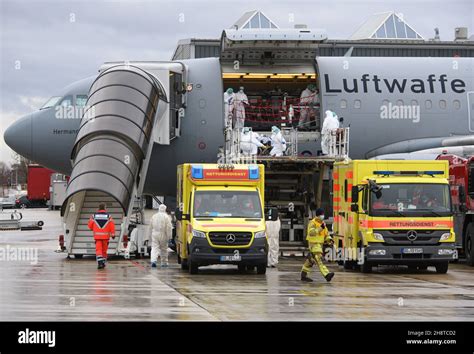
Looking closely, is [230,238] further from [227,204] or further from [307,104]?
[307,104]

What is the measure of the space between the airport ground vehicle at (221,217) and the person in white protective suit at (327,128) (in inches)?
198

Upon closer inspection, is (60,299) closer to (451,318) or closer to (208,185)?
(451,318)

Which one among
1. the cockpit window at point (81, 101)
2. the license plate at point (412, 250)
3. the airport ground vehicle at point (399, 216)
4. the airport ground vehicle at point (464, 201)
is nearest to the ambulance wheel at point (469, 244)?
the airport ground vehicle at point (464, 201)

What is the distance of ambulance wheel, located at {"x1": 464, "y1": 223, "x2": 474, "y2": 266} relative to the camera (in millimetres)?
28031

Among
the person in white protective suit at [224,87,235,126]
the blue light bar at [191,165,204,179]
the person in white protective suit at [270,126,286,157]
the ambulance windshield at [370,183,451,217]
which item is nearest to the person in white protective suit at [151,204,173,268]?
the blue light bar at [191,165,204,179]

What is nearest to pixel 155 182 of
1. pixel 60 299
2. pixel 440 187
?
pixel 440 187

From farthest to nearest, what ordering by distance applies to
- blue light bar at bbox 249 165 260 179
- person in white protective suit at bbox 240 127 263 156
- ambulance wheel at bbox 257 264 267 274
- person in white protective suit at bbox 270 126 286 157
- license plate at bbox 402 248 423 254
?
person in white protective suit at bbox 270 126 286 157 < person in white protective suit at bbox 240 127 263 156 < blue light bar at bbox 249 165 260 179 < license plate at bbox 402 248 423 254 < ambulance wheel at bbox 257 264 267 274

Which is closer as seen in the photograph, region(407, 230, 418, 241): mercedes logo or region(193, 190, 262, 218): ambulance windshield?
region(407, 230, 418, 241): mercedes logo

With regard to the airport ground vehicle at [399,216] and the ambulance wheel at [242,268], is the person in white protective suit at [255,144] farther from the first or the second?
the ambulance wheel at [242,268]

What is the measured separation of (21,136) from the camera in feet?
108

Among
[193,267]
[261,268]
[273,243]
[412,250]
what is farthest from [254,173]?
[412,250]

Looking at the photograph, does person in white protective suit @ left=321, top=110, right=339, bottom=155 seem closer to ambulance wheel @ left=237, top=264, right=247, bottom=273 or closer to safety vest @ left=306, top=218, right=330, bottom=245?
ambulance wheel @ left=237, top=264, right=247, bottom=273

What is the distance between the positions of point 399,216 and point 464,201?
3706mm
